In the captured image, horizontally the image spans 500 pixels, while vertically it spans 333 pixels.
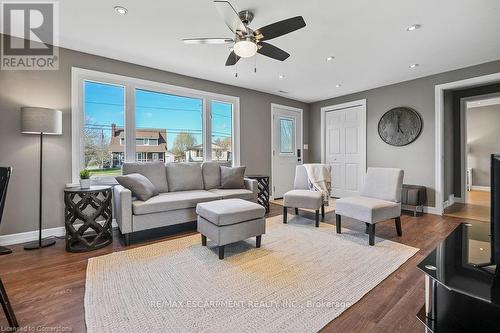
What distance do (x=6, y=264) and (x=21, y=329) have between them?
1302 millimetres

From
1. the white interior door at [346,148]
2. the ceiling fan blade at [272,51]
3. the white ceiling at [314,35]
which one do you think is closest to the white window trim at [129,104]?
the white ceiling at [314,35]

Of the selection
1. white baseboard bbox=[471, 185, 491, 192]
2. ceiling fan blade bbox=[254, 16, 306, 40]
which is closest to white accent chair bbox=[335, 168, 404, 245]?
ceiling fan blade bbox=[254, 16, 306, 40]

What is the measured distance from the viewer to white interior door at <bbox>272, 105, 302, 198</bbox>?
18.1ft

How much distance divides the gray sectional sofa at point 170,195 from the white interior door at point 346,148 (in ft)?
9.10

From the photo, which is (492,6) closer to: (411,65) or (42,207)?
(411,65)

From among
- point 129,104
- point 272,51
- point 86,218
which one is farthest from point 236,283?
point 129,104

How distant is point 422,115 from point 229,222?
4.24m

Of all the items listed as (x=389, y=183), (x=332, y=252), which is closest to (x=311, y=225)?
(x=332, y=252)

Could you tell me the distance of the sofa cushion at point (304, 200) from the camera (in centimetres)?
336

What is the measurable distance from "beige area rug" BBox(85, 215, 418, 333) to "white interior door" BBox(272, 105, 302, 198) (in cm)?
279

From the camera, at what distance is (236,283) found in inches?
74.3

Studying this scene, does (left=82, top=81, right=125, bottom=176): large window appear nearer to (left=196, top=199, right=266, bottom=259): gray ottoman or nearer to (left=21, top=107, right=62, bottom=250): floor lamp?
(left=21, top=107, right=62, bottom=250): floor lamp

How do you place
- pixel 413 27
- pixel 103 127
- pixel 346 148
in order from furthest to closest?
1. pixel 346 148
2. pixel 103 127
3. pixel 413 27

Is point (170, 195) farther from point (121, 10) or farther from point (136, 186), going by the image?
point (121, 10)
